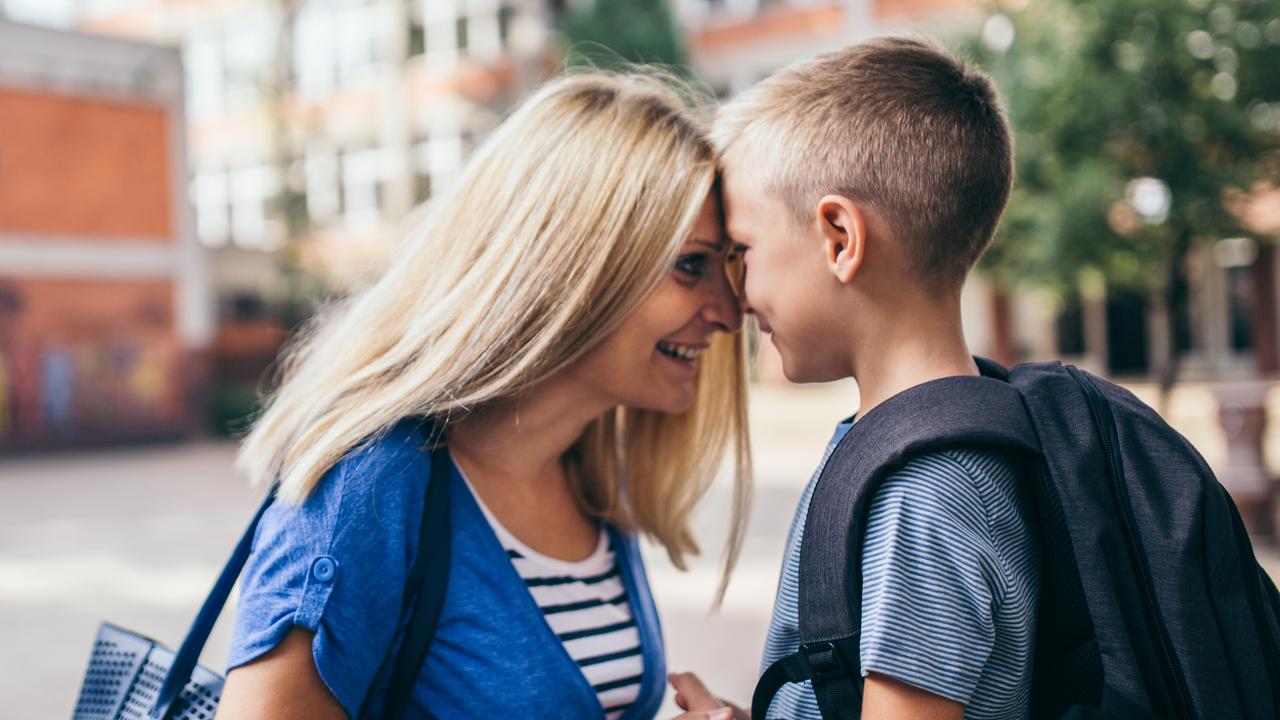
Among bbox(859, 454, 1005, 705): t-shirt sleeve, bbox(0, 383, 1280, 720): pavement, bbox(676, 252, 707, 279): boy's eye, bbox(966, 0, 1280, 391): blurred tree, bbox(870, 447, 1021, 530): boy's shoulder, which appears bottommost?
bbox(0, 383, 1280, 720): pavement

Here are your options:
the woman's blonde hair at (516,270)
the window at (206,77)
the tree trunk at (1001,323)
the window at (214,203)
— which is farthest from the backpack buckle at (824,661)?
the window at (206,77)

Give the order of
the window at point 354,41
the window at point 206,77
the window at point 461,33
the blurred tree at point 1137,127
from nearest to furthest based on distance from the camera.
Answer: the blurred tree at point 1137,127, the window at point 461,33, the window at point 354,41, the window at point 206,77

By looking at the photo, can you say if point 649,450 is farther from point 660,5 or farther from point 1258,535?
point 660,5

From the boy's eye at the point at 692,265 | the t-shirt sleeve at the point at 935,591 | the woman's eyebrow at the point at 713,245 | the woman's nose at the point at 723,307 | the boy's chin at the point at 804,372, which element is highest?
the woman's eyebrow at the point at 713,245

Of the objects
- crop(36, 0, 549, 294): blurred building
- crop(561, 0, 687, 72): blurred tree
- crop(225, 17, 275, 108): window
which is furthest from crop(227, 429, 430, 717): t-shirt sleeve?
crop(225, 17, 275, 108): window

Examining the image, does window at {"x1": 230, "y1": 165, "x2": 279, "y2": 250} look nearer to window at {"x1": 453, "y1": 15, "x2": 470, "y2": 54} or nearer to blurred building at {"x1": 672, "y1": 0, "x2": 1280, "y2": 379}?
window at {"x1": 453, "y1": 15, "x2": 470, "y2": 54}

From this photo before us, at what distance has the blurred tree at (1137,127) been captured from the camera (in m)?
14.1

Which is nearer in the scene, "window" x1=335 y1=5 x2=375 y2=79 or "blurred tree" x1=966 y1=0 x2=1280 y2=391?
"blurred tree" x1=966 y1=0 x2=1280 y2=391

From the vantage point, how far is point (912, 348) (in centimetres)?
150

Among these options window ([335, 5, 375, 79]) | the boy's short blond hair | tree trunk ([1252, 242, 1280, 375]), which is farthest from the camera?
window ([335, 5, 375, 79])

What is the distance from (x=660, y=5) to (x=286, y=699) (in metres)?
24.8

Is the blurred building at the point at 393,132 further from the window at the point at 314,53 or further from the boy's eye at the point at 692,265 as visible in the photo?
the boy's eye at the point at 692,265

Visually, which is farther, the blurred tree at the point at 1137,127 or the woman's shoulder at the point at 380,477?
the blurred tree at the point at 1137,127

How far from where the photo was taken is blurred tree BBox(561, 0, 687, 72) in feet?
79.6
